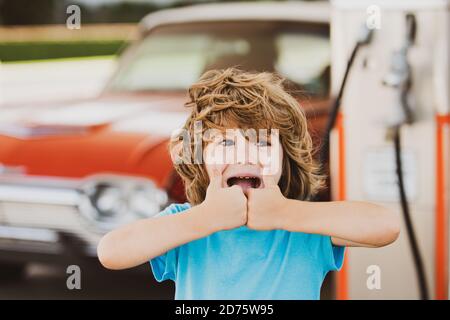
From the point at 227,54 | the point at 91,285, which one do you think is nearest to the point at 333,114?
the point at 227,54

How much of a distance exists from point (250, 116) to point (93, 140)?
4.64ft

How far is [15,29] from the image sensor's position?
341 cm

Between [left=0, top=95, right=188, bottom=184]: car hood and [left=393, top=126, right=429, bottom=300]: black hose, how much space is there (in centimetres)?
73

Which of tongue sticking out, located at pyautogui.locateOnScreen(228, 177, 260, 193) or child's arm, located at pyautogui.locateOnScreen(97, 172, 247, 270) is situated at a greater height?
tongue sticking out, located at pyautogui.locateOnScreen(228, 177, 260, 193)

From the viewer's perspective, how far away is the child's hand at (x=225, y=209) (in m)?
1.82

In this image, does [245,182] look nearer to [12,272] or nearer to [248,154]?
[248,154]

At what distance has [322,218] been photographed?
1839mm

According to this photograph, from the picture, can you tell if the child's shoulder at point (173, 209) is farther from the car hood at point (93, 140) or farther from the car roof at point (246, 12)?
the car roof at point (246, 12)

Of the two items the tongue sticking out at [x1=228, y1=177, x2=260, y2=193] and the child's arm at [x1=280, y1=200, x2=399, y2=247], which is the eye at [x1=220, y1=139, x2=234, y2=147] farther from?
the child's arm at [x1=280, y1=200, x2=399, y2=247]

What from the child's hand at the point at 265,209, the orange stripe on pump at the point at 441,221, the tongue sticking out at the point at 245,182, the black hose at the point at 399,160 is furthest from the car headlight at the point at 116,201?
the child's hand at the point at 265,209

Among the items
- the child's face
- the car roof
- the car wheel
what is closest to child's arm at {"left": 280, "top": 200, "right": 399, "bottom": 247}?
the child's face

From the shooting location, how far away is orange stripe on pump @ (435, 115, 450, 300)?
107 inches

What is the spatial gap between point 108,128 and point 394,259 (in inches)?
44.1
